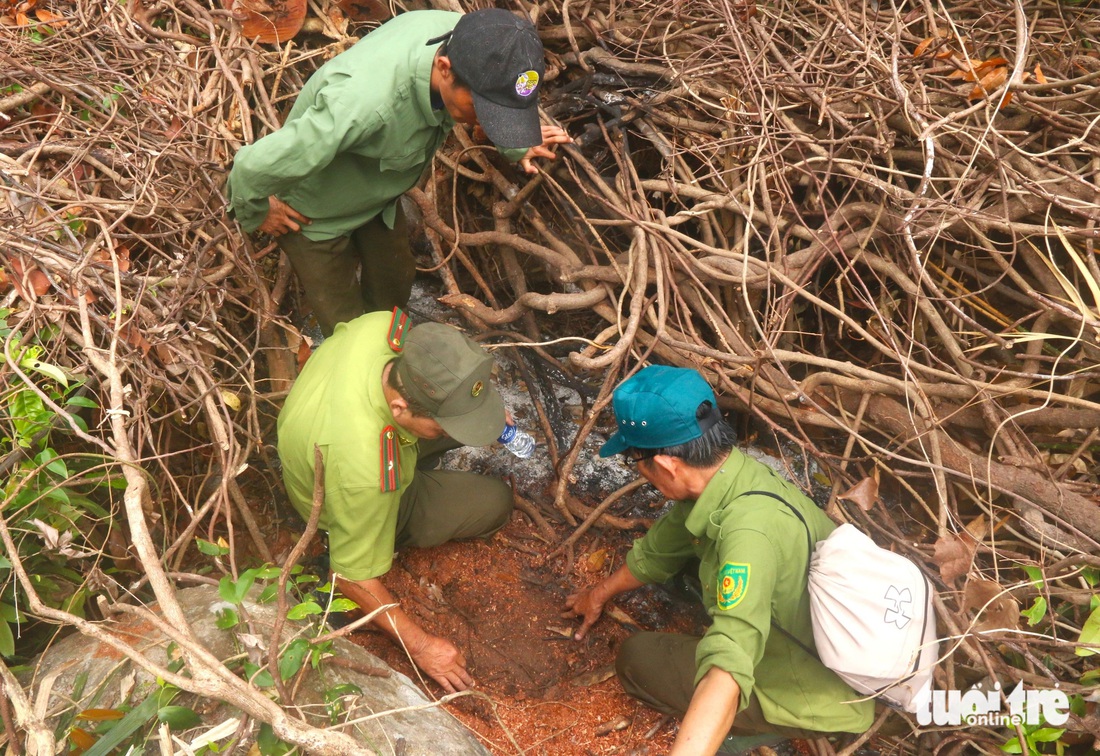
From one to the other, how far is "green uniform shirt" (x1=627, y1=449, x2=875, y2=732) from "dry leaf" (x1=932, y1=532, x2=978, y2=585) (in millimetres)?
362

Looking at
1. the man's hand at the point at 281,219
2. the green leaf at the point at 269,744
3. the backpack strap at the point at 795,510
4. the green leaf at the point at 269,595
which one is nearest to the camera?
the green leaf at the point at 269,744

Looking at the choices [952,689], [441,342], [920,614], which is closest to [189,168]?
[441,342]

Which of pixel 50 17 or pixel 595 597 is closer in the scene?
pixel 595 597

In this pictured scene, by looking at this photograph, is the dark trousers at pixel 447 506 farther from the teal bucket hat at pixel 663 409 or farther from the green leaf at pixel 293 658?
the green leaf at pixel 293 658

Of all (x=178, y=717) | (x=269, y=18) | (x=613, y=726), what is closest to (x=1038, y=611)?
(x=613, y=726)

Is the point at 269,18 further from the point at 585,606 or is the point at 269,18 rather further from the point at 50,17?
the point at 585,606

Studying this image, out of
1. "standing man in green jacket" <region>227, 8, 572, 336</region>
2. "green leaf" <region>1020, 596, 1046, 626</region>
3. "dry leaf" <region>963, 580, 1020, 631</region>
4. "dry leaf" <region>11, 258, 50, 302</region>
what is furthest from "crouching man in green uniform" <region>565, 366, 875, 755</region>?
"dry leaf" <region>11, 258, 50, 302</region>

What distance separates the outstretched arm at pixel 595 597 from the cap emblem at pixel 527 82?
1736 mm

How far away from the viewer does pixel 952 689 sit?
2373 millimetres

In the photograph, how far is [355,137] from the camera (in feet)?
7.89

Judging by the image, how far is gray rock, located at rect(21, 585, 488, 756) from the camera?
186 centimetres

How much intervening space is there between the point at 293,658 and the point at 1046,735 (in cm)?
214

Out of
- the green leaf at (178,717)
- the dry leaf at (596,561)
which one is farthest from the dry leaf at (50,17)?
the dry leaf at (596,561)

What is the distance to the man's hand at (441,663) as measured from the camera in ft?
8.77
